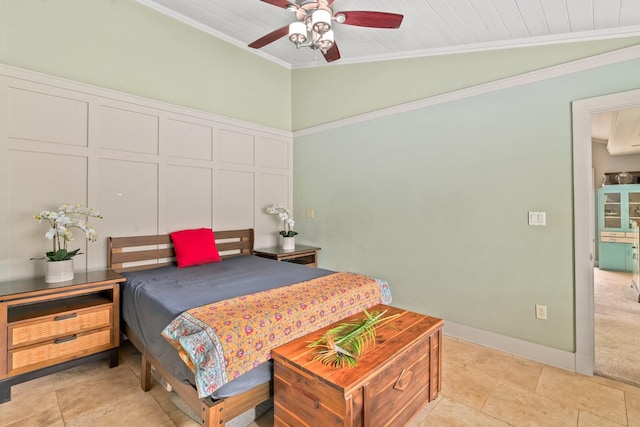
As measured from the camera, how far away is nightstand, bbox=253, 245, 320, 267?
3961 millimetres

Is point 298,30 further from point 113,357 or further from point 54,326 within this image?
point 113,357

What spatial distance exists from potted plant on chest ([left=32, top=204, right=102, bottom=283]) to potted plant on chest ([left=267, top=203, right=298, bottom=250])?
2223mm

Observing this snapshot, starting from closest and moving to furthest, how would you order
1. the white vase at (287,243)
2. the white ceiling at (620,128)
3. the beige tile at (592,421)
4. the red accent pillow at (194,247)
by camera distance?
1. the beige tile at (592,421)
2. the red accent pillow at (194,247)
3. the white ceiling at (620,128)
4. the white vase at (287,243)

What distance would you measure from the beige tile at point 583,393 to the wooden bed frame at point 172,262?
2074mm

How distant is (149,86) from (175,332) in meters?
2.88

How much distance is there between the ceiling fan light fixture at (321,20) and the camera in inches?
84.7

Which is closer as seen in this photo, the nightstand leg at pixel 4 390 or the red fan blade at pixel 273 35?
the nightstand leg at pixel 4 390

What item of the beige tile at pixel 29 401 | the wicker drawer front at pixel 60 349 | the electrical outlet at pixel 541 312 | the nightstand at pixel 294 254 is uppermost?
the nightstand at pixel 294 254

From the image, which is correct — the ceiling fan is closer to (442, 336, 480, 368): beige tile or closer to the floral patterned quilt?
the floral patterned quilt

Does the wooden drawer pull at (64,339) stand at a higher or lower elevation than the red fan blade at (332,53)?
lower

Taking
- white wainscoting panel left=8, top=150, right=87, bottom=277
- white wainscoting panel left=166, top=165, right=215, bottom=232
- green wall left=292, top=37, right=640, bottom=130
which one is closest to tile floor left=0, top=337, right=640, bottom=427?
white wainscoting panel left=8, top=150, right=87, bottom=277

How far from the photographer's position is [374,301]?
2.51 meters

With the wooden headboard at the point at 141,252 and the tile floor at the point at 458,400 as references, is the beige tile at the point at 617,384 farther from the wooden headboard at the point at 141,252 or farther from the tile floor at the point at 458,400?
the wooden headboard at the point at 141,252

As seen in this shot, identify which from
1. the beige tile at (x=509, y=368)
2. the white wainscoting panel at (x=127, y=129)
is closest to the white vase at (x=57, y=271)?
the white wainscoting panel at (x=127, y=129)
